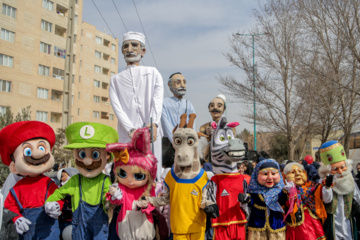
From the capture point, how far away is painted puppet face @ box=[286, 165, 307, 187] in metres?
4.47

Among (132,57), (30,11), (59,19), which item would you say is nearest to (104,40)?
(59,19)

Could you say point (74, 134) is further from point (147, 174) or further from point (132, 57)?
point (132, 57)

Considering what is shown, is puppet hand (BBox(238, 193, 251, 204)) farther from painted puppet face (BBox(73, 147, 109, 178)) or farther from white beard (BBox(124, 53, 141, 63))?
white beard (BBox(124, 53, 141, 63))

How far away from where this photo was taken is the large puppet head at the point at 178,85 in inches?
224

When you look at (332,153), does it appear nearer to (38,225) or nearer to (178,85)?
(178,85)

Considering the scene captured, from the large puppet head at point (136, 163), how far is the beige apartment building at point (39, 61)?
66.4ft

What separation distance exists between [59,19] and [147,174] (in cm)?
3093

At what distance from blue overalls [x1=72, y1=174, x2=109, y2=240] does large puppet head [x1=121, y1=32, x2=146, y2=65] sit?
2.26 meters

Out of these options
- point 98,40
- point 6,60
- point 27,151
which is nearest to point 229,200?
point 27,151

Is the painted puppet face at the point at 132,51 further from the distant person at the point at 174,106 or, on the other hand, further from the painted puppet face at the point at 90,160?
the painted puppet face at the point at 90,160

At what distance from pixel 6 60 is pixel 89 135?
85.8 ft

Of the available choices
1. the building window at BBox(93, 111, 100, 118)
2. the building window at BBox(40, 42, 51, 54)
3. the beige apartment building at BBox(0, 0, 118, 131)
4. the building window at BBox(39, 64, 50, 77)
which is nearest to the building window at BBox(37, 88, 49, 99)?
the beige apartment building at BBox(0, 0, 118, 131)

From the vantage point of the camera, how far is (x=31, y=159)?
3.72 metres

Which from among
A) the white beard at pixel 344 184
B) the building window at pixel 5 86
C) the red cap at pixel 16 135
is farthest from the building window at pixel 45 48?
the white beard at pixel 344 184
